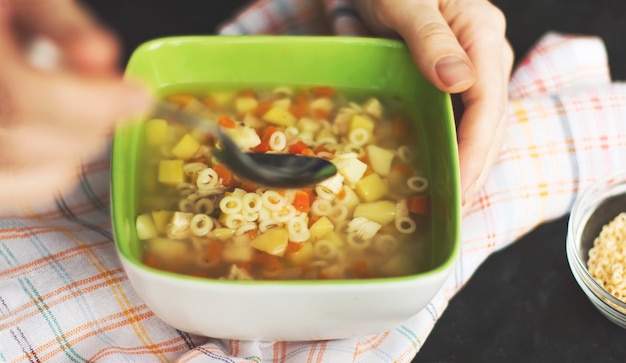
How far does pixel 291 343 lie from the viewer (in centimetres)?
123

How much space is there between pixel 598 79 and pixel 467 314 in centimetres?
72

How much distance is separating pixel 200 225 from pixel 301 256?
169 millimetres

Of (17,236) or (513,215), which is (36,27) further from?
(513,215)

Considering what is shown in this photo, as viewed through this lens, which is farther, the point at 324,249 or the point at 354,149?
the point at 354,149

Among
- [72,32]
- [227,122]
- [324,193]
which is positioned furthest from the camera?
[227,122]

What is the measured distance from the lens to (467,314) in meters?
1.34

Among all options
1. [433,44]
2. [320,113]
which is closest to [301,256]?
[320,113]

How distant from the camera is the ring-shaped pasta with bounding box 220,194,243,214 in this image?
3.71 feet

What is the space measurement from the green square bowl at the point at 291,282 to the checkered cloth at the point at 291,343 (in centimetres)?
14

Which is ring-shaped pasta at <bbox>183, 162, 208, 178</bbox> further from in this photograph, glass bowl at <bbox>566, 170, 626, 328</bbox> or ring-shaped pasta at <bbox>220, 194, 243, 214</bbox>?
glass bowl at <bbox>566, 170, 626, 328</bbox>

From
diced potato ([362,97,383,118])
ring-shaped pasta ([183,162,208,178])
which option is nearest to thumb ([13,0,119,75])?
ring-shaped pasta ([183,162,208,178])

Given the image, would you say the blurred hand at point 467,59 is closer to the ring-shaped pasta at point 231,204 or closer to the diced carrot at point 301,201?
the diced carrot at point 301,201

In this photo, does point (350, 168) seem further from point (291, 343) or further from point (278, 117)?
point (291, 343)

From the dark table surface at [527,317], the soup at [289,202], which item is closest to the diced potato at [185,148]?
the soup at [289,202]
